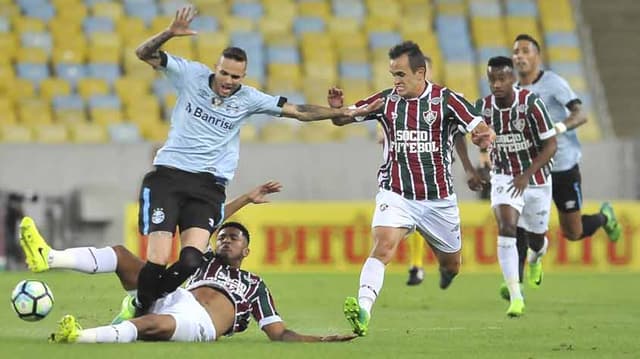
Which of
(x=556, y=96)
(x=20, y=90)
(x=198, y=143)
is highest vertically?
(x=20, y=90)

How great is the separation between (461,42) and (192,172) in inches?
653

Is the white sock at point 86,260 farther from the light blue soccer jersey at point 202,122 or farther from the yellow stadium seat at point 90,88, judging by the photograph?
the yellow stadium seat at point 90,88

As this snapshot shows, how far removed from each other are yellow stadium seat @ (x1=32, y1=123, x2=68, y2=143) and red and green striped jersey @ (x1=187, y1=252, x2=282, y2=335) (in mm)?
14181

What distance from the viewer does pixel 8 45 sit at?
24.4 meters

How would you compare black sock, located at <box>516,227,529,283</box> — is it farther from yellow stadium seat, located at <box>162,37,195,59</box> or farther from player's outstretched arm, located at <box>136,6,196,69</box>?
yellow stadium seat, located at <box>162,37,195,59</box>

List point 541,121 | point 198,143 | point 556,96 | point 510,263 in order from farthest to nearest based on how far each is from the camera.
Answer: point 556,96 → point 541,121 → point 510,263 → point 198,143

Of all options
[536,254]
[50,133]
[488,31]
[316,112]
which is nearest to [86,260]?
[316,112]

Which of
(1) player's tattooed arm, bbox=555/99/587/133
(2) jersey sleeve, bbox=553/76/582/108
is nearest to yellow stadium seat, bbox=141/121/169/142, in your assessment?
(2) jersey sleeve, bbox=553/76/582/108

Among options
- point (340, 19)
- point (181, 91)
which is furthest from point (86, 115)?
point (181, 91)

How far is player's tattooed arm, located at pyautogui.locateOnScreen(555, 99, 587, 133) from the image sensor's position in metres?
13.0

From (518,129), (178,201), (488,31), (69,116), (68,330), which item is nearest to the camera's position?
(68,330)

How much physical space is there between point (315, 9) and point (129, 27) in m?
3.38

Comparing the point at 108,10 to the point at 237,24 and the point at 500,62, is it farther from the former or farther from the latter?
the point at 500,62

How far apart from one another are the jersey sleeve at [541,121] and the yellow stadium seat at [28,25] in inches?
561
